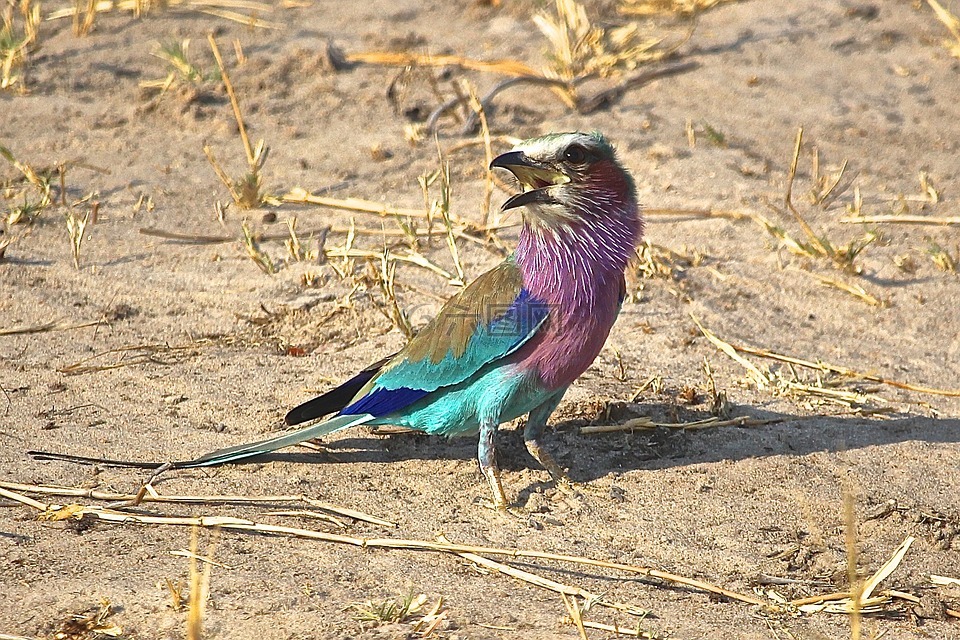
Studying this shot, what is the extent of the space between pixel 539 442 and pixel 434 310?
1027 millimetres

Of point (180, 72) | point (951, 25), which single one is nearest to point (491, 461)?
point (180, 72)

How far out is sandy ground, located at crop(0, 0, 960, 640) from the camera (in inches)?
115

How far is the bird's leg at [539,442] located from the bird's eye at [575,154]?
690mm

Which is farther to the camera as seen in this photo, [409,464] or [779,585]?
[409,464]

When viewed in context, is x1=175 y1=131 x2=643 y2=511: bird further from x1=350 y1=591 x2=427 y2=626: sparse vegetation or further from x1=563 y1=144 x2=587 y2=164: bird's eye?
x1=350 y1=591 x2=427 y2=626: sparse vegetation

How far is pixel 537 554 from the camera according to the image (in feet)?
9.97

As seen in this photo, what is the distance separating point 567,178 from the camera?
3.34 metres

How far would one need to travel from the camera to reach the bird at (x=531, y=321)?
3.30 metres

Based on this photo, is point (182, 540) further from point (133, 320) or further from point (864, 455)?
point (864, 455)

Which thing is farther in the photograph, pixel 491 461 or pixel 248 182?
pixel 248 182

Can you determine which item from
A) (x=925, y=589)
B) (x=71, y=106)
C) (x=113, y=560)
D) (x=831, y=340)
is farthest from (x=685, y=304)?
(x=71, y=106)

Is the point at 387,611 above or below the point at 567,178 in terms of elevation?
below

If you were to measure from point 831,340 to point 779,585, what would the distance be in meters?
1.72

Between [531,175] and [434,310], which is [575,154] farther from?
[434,310]
